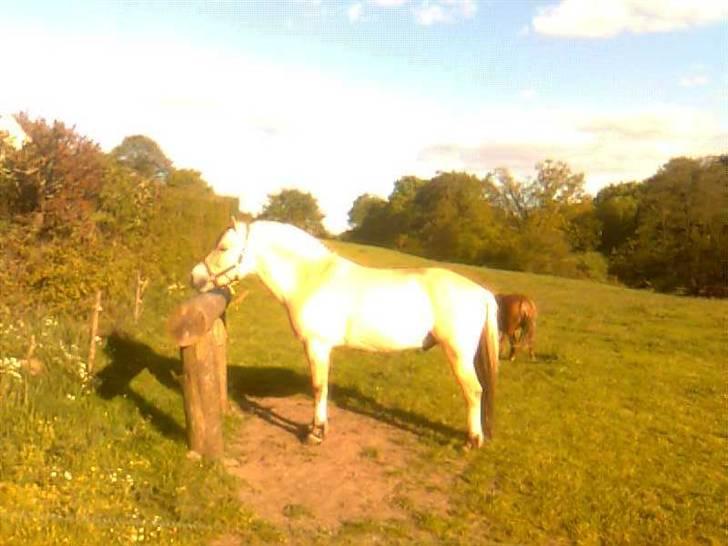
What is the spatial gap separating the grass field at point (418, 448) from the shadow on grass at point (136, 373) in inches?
1.4

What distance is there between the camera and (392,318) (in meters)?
7.13

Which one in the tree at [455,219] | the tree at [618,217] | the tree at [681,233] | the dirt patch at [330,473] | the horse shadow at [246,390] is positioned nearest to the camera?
the dirt patch at [330,473]

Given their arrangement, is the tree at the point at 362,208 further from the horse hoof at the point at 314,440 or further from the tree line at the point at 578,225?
the horse hoof at the point at 314,440

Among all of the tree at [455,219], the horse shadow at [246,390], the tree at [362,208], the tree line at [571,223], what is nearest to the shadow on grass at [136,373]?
the horse shadow at [246,390]

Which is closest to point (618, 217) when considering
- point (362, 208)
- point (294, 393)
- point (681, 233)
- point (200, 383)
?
point (681, 233)

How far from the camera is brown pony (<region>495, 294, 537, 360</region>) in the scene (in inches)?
498

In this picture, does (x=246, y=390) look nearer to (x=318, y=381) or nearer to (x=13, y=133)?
(x=318, y=381)

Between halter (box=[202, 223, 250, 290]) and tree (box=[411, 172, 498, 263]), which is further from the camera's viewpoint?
tree (box=[411, 172, 498, 263])

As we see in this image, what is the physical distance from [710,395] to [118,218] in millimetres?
10779

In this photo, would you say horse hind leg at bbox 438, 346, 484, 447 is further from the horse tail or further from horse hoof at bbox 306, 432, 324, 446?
horse hoof at bbox 306, 432, 324, 446

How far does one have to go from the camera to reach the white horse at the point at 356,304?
7.13m

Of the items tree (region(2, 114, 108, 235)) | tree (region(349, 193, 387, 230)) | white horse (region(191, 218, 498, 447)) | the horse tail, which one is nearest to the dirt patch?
white horse (region(191, 218, 498, 447))

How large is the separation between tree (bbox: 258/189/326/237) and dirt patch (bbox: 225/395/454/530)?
36161 millimetres

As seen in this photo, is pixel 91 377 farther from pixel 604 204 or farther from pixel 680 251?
pixel 604 204
